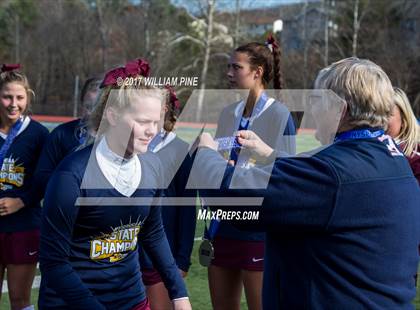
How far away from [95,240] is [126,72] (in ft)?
A: 2.45

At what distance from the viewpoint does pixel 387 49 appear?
38.6 metres

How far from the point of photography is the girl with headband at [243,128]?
380 centimetres

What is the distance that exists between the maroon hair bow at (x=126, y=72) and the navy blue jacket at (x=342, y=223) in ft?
2.38

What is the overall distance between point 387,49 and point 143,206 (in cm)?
3837

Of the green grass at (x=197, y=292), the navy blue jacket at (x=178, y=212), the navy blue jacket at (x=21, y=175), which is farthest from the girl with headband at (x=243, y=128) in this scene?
the green grass at (x=197, y=292)

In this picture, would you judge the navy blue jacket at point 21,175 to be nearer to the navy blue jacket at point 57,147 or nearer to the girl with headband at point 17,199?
the girl with headband at point 17,199

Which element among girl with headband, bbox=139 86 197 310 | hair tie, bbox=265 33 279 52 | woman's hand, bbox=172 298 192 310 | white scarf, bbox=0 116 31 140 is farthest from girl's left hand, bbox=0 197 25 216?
hair tie, bbox=265 33 279 52

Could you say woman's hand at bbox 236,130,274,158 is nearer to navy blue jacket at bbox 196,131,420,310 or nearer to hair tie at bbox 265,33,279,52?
navy blue jacket at bbox 196,131,420,310

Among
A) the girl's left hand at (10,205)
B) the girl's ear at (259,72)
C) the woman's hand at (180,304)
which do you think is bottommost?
the woman's hand at (180,304)

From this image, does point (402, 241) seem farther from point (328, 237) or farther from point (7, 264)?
point (7, 264)

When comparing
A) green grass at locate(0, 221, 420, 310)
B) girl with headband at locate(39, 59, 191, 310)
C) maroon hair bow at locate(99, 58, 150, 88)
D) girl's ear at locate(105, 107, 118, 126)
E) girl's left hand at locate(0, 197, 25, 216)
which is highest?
maroon hair bow at locate(99, 58, 150, 88)

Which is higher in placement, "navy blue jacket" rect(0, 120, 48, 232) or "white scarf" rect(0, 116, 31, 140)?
"white scarf" rect(0, 116, 31, 140)

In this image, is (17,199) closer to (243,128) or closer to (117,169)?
(243,128)

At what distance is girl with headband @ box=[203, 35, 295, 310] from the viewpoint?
3797mm
